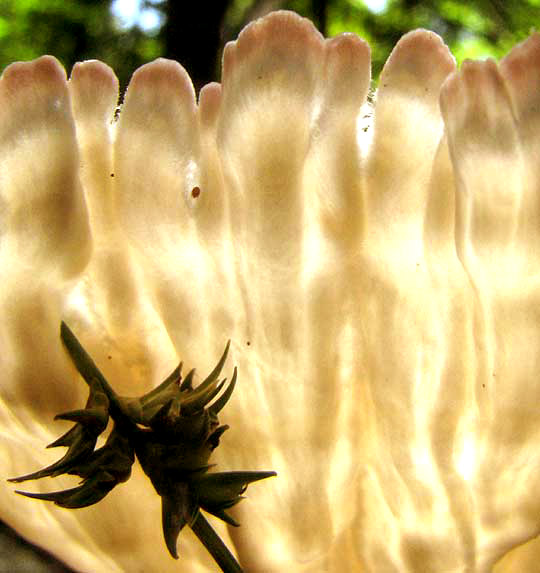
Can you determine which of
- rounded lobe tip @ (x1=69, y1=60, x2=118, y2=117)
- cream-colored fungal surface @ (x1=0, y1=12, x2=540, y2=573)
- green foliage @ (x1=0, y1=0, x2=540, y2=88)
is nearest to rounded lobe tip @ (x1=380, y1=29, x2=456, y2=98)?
cream-colored fungal surface @ (x1=0, y1=12, x2=540, y2=573)

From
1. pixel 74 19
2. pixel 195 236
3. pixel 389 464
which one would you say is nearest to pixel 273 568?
pixel 389 464

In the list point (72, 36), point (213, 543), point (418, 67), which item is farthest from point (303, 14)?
point (213, 543)

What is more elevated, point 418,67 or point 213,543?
point 418,67

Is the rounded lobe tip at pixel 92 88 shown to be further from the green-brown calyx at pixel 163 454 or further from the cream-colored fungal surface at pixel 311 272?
the green-brown calyx at pixel 163 454

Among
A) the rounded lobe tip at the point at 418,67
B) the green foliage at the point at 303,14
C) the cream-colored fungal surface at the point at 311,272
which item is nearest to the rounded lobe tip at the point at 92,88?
the cream-colored fungal surface at the point at 311,272

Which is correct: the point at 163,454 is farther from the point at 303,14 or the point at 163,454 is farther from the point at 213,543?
the point at 303,14

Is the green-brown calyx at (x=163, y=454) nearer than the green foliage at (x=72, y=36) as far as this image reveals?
Yes

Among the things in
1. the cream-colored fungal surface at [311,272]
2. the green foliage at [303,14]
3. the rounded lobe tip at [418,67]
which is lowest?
the cream-colored fungal surface at [311,272]
